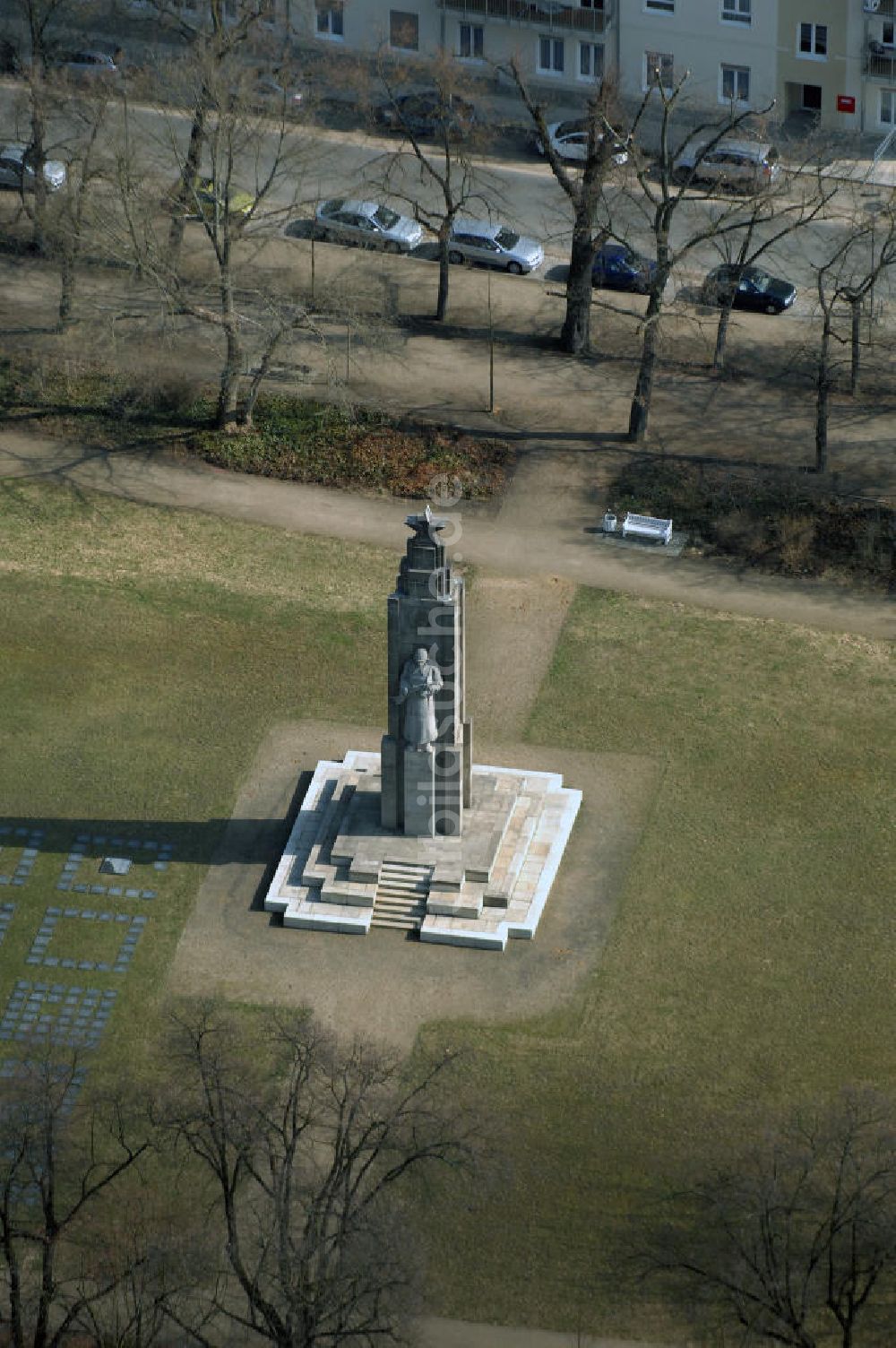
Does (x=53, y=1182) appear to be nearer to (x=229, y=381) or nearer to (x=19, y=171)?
(x=229, y=381)

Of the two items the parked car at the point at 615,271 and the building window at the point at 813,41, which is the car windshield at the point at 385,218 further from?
the building window at the point at 813,41

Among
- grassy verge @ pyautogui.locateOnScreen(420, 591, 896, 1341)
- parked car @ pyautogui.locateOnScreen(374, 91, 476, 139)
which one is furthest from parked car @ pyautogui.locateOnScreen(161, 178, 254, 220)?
grassy verge @ pyautogui.locateOnScreen(420, 591, 896, 1341)

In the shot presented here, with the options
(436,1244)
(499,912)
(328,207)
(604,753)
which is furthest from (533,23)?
(436,1244)

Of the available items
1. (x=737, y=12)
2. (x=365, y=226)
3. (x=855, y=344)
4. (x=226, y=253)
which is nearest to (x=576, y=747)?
(x=855, y=344)

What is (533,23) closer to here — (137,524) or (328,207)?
(328,207)

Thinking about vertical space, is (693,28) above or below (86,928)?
above

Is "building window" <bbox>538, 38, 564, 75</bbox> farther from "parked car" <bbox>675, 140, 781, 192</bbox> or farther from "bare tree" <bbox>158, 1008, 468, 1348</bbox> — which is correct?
"bare tree" <bbox>158, 1008, 468, 1348</bbox>

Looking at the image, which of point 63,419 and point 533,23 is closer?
point 63,419
